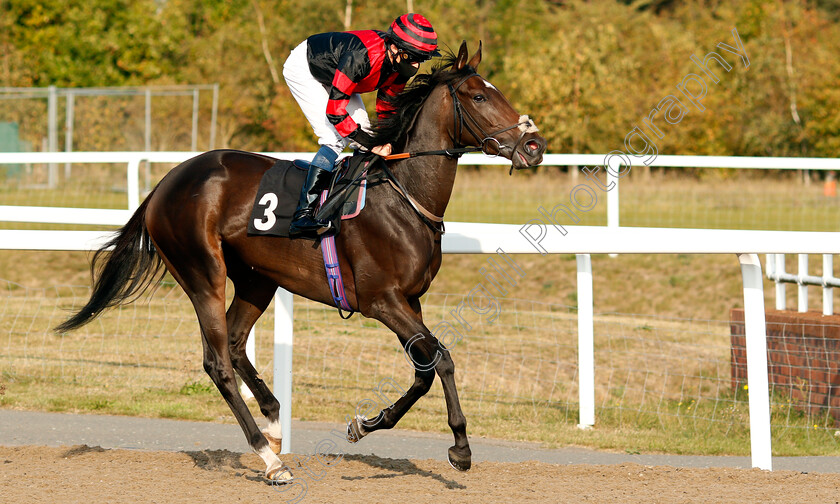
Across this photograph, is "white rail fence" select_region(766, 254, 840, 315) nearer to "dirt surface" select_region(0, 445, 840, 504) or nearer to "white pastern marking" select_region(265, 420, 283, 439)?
"dirt surface" select_region(0, 445, 840, 504)

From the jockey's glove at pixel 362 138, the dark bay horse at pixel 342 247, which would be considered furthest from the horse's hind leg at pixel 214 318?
the jockey's glove at pixel 362 138

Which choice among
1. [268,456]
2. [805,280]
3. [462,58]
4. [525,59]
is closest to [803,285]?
[805,280]

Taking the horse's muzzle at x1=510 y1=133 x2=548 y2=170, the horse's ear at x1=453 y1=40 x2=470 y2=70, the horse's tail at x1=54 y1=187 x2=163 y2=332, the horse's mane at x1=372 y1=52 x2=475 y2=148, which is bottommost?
the horse's tail at x1=54 y1=187 x2=163 y2=332

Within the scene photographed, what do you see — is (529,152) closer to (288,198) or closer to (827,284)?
(288,198)

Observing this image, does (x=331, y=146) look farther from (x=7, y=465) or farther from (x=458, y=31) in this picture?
(x=458, y=31)

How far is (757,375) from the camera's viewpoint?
482 centimetres

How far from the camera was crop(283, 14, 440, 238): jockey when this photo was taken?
14.8 ft

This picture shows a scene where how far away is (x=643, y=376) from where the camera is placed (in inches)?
340

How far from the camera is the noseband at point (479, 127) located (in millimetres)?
4270

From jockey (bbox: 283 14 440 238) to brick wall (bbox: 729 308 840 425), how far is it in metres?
3.24

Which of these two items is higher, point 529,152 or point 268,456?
point 529,152

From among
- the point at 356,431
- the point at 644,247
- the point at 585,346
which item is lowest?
the point at 356,431

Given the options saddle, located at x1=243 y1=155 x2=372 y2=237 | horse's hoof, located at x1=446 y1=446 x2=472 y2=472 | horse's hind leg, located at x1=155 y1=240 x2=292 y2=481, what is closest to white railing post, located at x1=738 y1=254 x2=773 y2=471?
horse's hoof, located at x1=446 y1=446 x2=472 y2=472

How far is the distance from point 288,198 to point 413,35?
3.26ft
